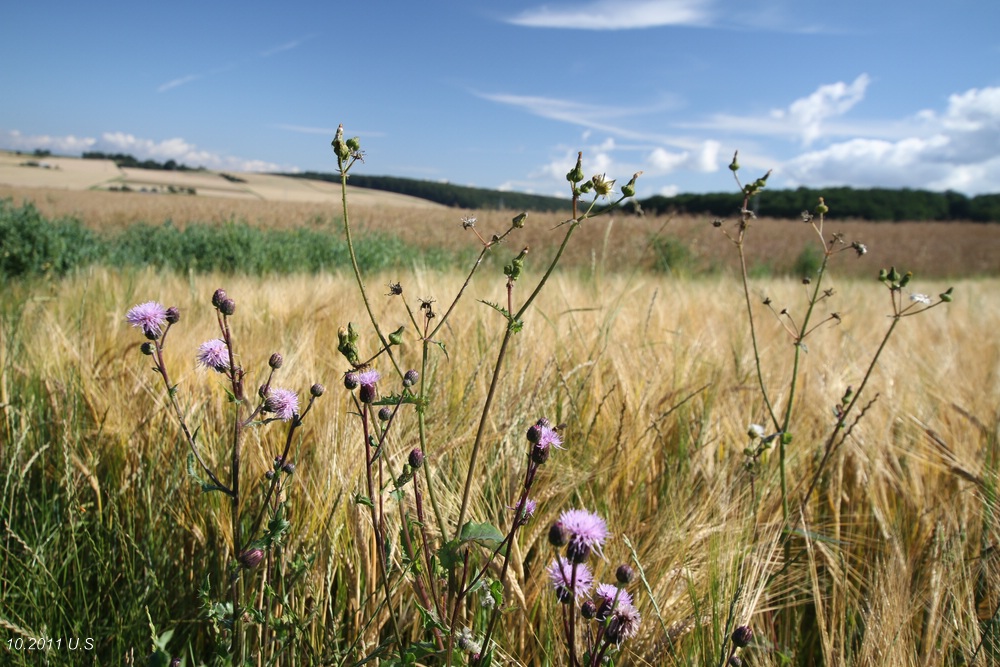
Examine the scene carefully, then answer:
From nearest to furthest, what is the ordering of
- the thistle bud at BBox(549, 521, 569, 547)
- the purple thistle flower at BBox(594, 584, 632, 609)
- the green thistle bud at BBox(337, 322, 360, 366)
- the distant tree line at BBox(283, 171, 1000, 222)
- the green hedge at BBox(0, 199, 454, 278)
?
the thistle bud at BBox(549, 521, 569, 547), the purple thistle flower at BBox(594, 584, 632, 609), the green thistle bud at BBox(337, 322, 360, 366), the green hedge at BBox(0, 199, 454, 278), the distant tree line at BBox(283, 171, 1000, 222)

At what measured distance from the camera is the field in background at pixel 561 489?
1119mm

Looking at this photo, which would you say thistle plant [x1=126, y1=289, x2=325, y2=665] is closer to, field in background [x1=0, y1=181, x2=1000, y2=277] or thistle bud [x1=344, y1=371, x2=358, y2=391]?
thistle bud [x1=344, y1=371, x2=358, y2=391]

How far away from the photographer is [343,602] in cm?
123

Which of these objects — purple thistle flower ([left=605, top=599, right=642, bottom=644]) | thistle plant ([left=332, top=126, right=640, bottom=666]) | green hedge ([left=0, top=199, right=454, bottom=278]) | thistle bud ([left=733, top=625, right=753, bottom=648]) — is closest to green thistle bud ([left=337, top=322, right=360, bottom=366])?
thistle plant ([left=332, top=126, right=640, bottom=666])

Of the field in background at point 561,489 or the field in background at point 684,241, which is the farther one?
the field in background at point 684,241

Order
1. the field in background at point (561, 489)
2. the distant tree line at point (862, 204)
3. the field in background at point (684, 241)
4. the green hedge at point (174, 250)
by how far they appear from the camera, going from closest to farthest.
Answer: the field in background at point (561, 489) → the green hedge at point (174, 250) → the field in background at point (684, 241) → the distant tree line at point (862, 204)

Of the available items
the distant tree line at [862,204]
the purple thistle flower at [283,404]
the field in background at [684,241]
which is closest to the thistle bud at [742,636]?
the purple thistle flower at [283,404]

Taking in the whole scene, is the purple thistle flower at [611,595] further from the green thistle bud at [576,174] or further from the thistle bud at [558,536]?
the green thistle bud at [576,174]

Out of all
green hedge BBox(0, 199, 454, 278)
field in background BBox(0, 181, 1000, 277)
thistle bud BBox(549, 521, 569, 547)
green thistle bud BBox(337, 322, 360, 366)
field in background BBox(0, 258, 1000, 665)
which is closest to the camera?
thistle bud BBox(549, 521, 569, 547)

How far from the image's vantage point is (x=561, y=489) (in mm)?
1298

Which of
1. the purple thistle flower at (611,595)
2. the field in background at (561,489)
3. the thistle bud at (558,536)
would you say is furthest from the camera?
the field in background at (561,489)

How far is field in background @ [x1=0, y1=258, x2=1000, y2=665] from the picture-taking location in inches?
44.1

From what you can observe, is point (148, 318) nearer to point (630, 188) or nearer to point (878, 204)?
point (630, 188)

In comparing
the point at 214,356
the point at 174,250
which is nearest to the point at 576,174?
the point at 214,356
